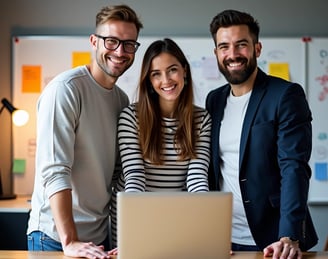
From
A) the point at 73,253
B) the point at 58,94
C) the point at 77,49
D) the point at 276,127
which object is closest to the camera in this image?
the point at 73,253

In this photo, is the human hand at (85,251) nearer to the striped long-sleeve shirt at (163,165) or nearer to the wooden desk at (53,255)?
the wooden desk at (53,255)

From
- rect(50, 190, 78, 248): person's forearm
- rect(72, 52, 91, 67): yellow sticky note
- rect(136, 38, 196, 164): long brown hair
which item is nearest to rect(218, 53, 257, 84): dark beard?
rect(136, 38, 196, 164): long brown hair

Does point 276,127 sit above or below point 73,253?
above

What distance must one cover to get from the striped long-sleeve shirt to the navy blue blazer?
0.58 ft

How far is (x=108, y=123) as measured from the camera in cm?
212

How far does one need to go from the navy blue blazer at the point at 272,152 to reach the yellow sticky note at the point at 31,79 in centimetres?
197

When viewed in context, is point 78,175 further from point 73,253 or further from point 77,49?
point 77,49

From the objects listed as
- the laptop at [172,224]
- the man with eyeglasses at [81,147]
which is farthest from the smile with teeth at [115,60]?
the laptop at [172,224]

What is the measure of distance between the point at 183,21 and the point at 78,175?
6.73 ft

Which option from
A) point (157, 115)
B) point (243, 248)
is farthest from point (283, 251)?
point (157, 115)

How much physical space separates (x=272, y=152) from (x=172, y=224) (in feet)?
2.40

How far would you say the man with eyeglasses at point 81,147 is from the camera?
1870 mm

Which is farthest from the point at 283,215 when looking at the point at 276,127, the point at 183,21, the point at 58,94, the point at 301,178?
the point at 183,21

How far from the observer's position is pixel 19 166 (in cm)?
369
